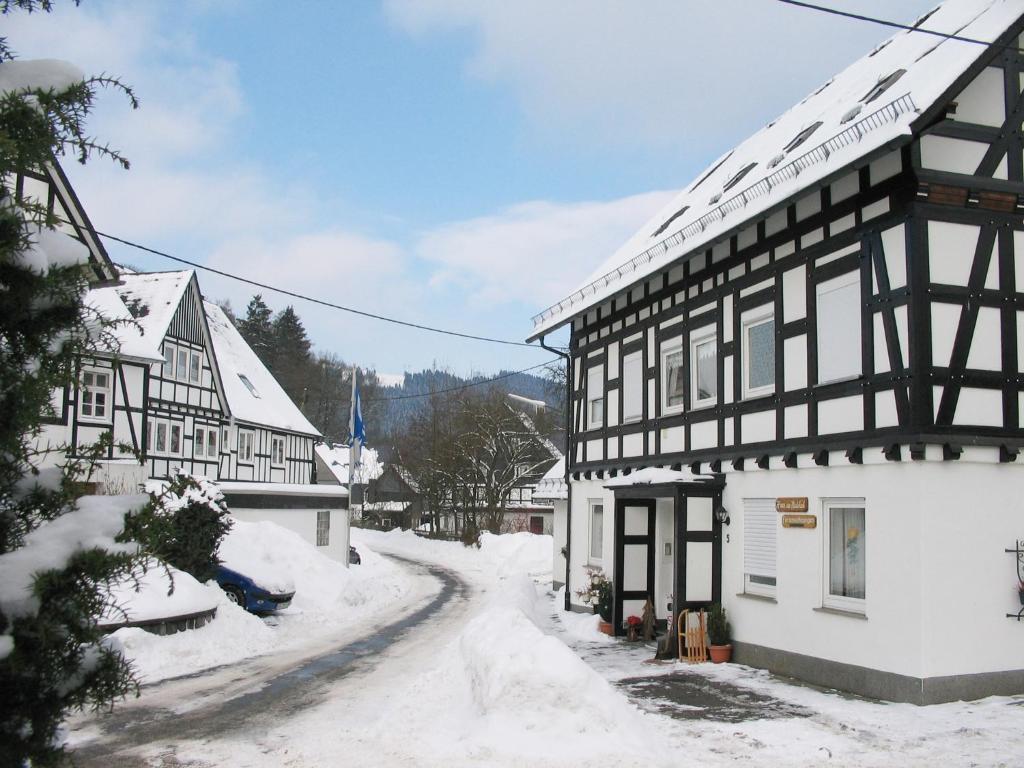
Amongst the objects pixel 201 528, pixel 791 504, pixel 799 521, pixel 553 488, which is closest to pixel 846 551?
pixel 799 521

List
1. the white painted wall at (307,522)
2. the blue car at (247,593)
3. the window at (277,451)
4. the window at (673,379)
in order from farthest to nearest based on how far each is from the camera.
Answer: the window at (277,451)
the white painted wall at (307,522)
the blue car at (247,593)
the window at (673,379)

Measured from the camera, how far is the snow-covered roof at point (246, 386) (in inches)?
1582

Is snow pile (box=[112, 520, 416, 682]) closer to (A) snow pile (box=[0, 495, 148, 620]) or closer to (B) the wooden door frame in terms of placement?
(B) the wooden door frame

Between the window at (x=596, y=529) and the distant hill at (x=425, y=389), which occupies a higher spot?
the distant hill at (x=425, y=389)

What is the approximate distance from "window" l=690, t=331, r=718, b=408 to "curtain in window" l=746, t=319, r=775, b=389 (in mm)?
868

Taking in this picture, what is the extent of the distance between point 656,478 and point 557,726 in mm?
7260

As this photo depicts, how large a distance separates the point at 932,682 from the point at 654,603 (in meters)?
7.41

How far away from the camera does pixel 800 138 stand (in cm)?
1569

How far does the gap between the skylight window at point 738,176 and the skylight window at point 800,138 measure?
4.76 ft

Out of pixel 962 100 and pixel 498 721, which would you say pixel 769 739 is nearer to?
pixel 498 721

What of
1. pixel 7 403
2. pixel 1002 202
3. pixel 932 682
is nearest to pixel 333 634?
pixel 932 682

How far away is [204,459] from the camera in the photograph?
3512cm

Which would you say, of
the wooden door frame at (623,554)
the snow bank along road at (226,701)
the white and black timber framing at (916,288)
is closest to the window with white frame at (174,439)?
the snow bank along road at (226,701)

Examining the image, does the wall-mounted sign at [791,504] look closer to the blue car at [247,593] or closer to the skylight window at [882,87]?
the skylight window at [882,87]
